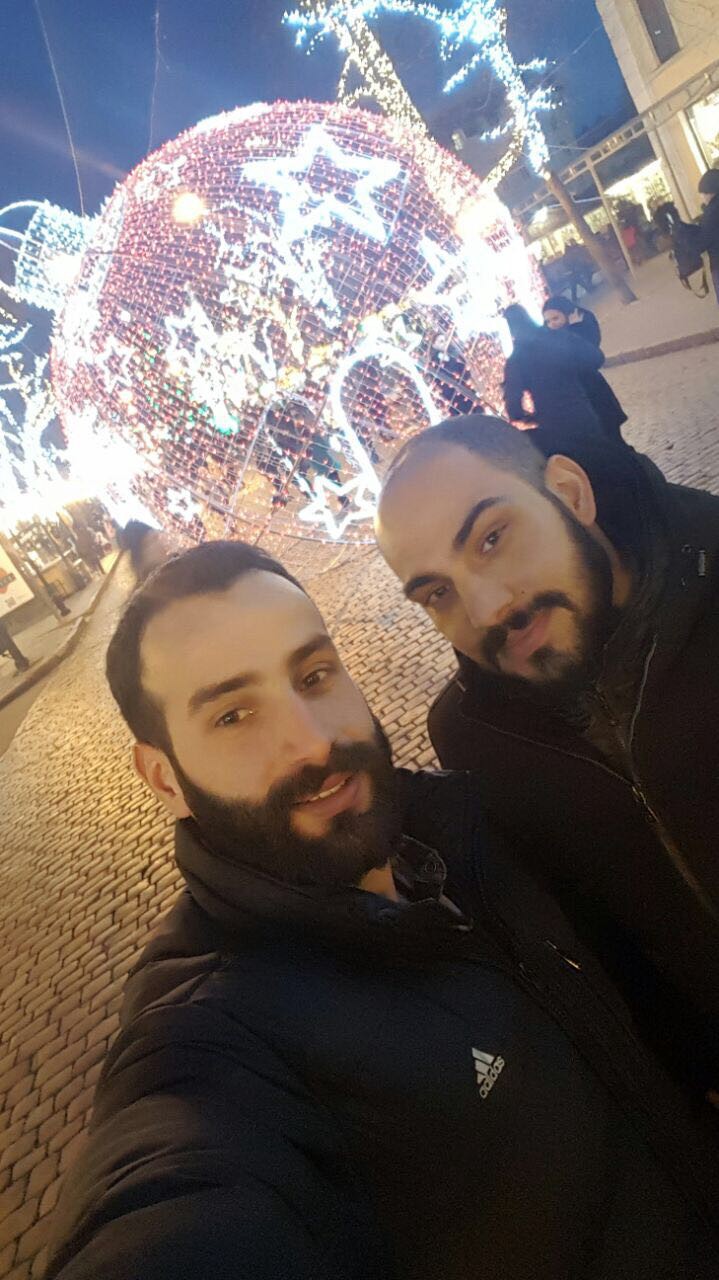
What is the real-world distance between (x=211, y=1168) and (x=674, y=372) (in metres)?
11.4

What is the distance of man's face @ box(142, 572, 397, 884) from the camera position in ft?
4.94

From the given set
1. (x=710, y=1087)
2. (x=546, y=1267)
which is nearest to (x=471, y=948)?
(x=546, y=1267)

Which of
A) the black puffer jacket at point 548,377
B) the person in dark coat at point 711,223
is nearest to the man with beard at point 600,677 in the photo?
the black puffer jacket at point 548,377

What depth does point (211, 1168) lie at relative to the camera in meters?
1.07

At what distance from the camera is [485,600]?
1.94 metres

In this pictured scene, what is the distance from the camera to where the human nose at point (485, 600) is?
1919mm

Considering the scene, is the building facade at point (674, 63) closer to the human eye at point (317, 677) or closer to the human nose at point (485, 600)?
the human nose at point (485, 600)

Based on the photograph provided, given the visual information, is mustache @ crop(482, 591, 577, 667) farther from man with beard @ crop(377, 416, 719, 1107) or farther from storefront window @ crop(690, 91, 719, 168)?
storefront window @ crop(690, 91, 719, 168)

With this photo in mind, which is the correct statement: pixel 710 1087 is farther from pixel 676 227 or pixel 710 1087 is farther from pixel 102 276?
pixel 676 227

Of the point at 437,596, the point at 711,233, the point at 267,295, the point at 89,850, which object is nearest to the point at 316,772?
the point at 437,596

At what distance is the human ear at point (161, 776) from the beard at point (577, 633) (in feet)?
2.96

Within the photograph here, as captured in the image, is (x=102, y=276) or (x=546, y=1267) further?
(x=102, y=276)

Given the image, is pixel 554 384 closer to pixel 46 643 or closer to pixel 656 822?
pixel 656 822

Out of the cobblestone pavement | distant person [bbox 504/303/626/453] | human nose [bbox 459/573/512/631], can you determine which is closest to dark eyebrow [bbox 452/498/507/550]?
human nose [bbox 459/573/512/631]
